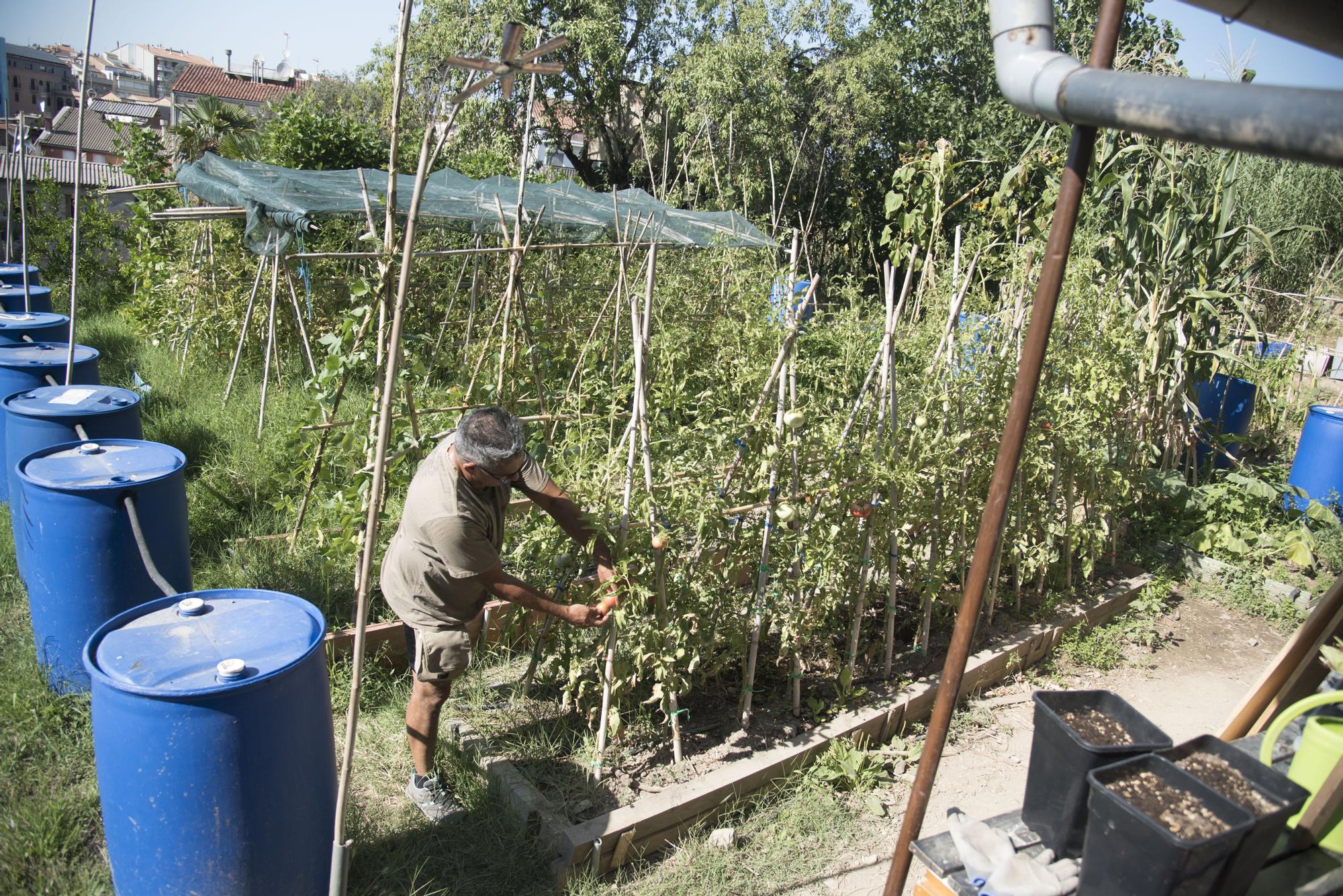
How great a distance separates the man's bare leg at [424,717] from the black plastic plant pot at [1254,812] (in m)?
2.15

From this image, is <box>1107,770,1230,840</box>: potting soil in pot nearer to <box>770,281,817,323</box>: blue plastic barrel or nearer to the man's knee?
<box>770,281,817,323</box>: blue plastic barrel

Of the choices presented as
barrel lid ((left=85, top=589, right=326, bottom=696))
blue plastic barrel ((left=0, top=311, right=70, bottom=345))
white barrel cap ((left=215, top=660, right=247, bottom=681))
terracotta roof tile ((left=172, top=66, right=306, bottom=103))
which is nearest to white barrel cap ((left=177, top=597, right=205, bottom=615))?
barrel lid ((left=85, top=589, right=326, bottom=696))

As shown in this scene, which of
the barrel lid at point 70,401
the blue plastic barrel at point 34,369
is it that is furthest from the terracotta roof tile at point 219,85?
the barrel lid at point 70,401

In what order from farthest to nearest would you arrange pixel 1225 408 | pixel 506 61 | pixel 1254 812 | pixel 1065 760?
pixel 1225 408, pixel 1065 760, pixel 1254 812, pixel 506 61

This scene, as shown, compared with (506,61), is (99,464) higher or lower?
lower

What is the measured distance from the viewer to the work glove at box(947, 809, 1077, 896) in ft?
6.38

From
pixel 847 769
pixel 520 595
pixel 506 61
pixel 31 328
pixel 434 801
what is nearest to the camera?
pixel 506 61

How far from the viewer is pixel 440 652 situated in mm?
→ 2799

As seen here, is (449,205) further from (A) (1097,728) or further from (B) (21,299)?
(A) (1097,728)

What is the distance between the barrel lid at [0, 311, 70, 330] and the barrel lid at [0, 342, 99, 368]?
40 centimetres

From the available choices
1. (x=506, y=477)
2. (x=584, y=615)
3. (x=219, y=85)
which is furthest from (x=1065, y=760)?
(x=219, y=85)

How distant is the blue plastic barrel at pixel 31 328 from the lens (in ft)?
16.7

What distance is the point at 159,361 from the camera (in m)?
7.47

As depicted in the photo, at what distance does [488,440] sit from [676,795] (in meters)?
1.40
